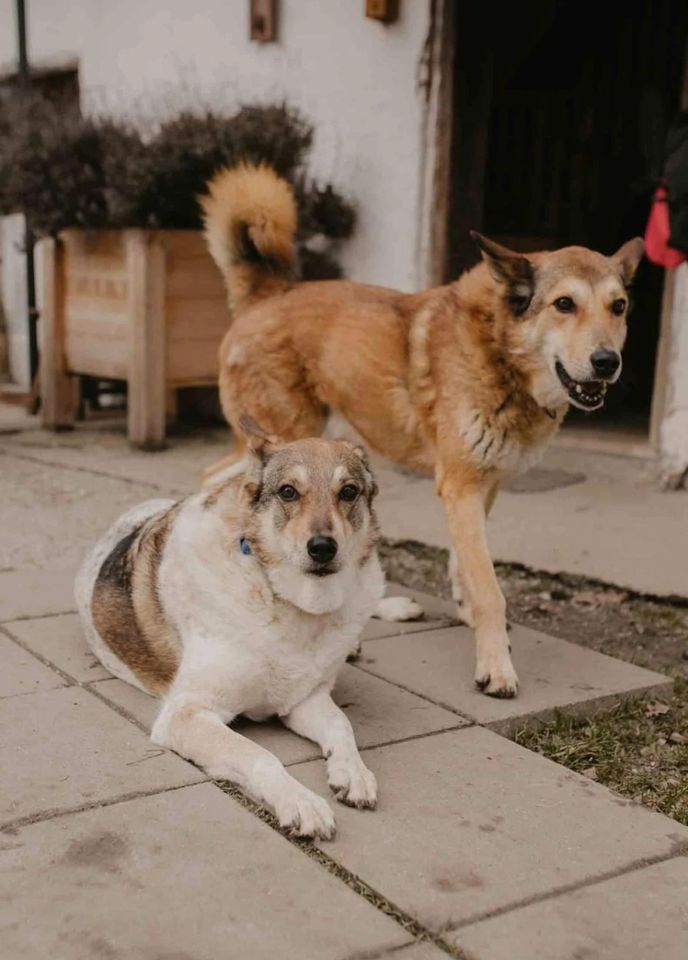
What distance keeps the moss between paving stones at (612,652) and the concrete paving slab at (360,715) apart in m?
0.31

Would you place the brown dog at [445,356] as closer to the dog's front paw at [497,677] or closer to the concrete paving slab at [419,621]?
the dog's front paw at [497,677]

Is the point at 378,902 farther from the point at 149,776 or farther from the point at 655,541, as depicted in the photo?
the point at 655,541

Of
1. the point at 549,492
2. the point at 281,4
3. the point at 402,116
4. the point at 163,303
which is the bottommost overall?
the point at 549,492

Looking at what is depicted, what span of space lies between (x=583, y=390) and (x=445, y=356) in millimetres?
610

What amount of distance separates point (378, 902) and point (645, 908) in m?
0.58

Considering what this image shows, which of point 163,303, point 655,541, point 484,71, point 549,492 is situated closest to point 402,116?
point 484,71

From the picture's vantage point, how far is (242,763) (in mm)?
2928

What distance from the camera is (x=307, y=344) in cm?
484

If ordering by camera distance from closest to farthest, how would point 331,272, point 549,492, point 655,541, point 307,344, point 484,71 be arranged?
1. point 307,344
2. point 655,541
3. point 549,492
4. point 484,71
5. point 331,272

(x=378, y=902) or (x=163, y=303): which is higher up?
(x=163, y=303)

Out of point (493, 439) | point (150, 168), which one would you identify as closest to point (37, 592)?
point (493, 439)

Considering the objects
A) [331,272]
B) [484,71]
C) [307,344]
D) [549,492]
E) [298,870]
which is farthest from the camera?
[331,272]

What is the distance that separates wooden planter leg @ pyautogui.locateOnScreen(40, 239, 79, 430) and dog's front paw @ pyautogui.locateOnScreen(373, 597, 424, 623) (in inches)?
179

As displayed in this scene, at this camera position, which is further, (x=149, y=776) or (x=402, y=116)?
(x=402, y=116)
